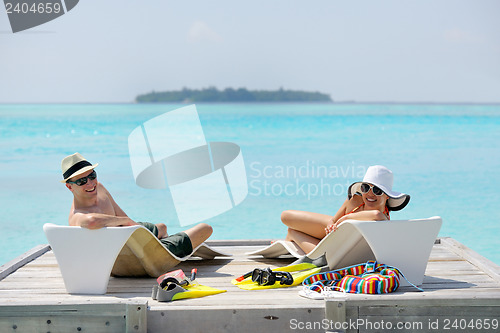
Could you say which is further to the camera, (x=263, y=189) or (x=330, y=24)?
(x=330, y=24)

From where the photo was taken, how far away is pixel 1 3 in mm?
38188

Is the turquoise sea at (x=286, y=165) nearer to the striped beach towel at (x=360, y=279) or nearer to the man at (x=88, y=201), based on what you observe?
the man at (x=88, y=201)

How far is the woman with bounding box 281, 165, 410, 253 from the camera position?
15.0ft

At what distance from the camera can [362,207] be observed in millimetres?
4820

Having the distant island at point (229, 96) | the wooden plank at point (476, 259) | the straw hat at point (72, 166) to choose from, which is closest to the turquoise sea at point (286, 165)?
the wooden plank at point (476, 259)

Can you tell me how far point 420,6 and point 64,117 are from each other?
23.3 meters

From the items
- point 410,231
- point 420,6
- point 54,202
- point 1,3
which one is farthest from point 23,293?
point 420,6

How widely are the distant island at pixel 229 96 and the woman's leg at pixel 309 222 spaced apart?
43787mm

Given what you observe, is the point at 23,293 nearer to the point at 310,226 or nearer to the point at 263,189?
the point at 310,226

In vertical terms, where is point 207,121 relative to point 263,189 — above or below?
below

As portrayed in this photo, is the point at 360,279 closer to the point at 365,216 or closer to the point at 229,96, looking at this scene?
the point at 365,216

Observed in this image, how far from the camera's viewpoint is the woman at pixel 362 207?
4.58 m

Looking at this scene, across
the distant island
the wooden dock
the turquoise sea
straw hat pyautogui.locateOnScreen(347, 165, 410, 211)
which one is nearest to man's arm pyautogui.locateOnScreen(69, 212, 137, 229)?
the wooden dock

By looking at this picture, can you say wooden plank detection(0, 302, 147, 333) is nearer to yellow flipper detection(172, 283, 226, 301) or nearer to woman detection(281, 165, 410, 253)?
yellow flipper detection(172, 283, 226, 301)
